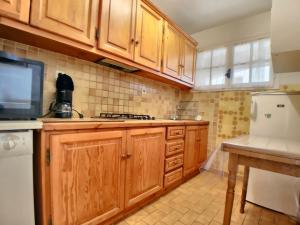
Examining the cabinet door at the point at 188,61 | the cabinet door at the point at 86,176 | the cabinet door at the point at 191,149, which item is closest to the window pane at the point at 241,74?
the cabinet door at the point at 188,61

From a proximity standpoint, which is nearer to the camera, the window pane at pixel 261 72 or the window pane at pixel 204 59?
the window pane at pixel 261 72

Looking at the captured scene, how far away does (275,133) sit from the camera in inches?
68.9

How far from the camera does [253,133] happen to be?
186 centimetres

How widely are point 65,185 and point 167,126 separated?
1.10 metres

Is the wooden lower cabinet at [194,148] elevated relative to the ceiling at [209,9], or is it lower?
lower

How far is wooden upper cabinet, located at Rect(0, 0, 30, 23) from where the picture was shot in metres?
0.97

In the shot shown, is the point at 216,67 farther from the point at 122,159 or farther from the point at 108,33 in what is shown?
the point at 122,159

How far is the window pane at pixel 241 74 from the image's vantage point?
2560 mm

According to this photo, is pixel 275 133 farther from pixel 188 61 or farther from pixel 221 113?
pixel 188 61

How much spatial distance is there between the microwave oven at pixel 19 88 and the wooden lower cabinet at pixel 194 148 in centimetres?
172

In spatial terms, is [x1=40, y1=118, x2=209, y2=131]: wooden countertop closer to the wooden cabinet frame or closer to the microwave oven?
the microwave oven

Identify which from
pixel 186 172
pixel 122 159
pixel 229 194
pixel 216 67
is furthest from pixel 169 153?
pixel 216 67

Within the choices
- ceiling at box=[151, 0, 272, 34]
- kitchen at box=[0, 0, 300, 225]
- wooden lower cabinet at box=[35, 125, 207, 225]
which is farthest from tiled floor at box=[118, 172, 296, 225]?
ceiling at box=[151, 0, 272, 34]

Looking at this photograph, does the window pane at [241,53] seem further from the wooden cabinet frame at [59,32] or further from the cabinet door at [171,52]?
the wooden cabinet frame at [59,32]
